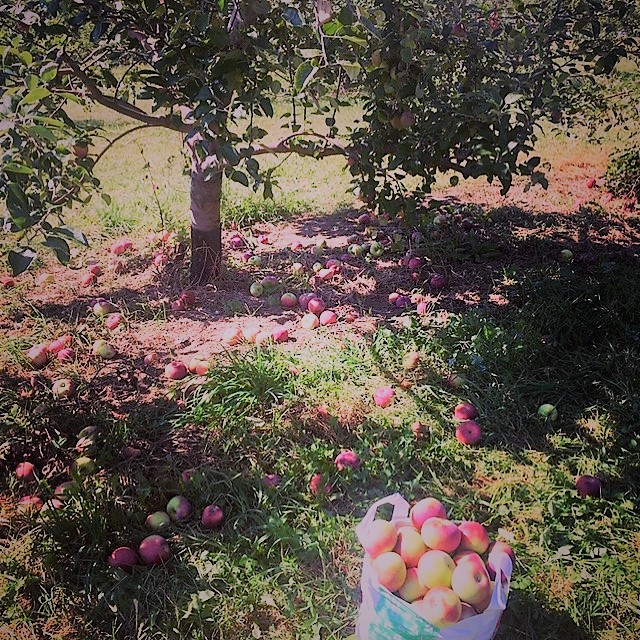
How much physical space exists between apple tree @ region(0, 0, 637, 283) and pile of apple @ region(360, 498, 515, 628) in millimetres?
1126

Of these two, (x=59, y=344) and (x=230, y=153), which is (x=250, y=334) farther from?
(x=230, y=153)

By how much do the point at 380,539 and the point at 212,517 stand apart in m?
0.76

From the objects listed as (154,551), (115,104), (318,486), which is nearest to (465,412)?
(318,486)

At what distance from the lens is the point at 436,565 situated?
4.80 feet

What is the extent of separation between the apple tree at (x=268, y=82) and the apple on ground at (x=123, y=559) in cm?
105

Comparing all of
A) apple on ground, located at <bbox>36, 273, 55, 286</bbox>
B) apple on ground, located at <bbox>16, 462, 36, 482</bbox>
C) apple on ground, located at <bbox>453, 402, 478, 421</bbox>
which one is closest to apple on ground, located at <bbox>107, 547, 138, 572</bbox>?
apple on ground, located at <bbox>16, 462, 36, 482</bbox>

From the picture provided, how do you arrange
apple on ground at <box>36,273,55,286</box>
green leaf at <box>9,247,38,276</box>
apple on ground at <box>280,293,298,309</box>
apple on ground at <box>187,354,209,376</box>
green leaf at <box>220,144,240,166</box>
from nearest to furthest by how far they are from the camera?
1. green leaf at <box>9,247,38,276</box>
2. green leaf at <box>220,144,240,166</box>
3. apple on ground at <box>187,354,209,376</box>
4. apple on ground at <box>280,293,298,309</box>
5. apple on ground at <box>36,273,55,286</box>

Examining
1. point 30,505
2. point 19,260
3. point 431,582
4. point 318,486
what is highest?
point 19,260

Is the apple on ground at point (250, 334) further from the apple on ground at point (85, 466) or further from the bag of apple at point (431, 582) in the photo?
the bag of apple at point (431, 582)

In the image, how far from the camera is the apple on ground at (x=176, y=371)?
2854 mm

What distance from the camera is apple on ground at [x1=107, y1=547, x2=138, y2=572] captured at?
1900 mm

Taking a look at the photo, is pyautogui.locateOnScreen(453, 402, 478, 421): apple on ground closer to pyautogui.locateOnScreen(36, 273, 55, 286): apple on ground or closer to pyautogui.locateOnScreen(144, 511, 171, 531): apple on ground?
pyautogui.locateOnScreen(144, 511, 171, 531): apple on ground

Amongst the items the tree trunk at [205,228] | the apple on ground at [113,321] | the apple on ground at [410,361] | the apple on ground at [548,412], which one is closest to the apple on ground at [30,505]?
the apple on ground at [113,321]

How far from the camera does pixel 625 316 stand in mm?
3240
